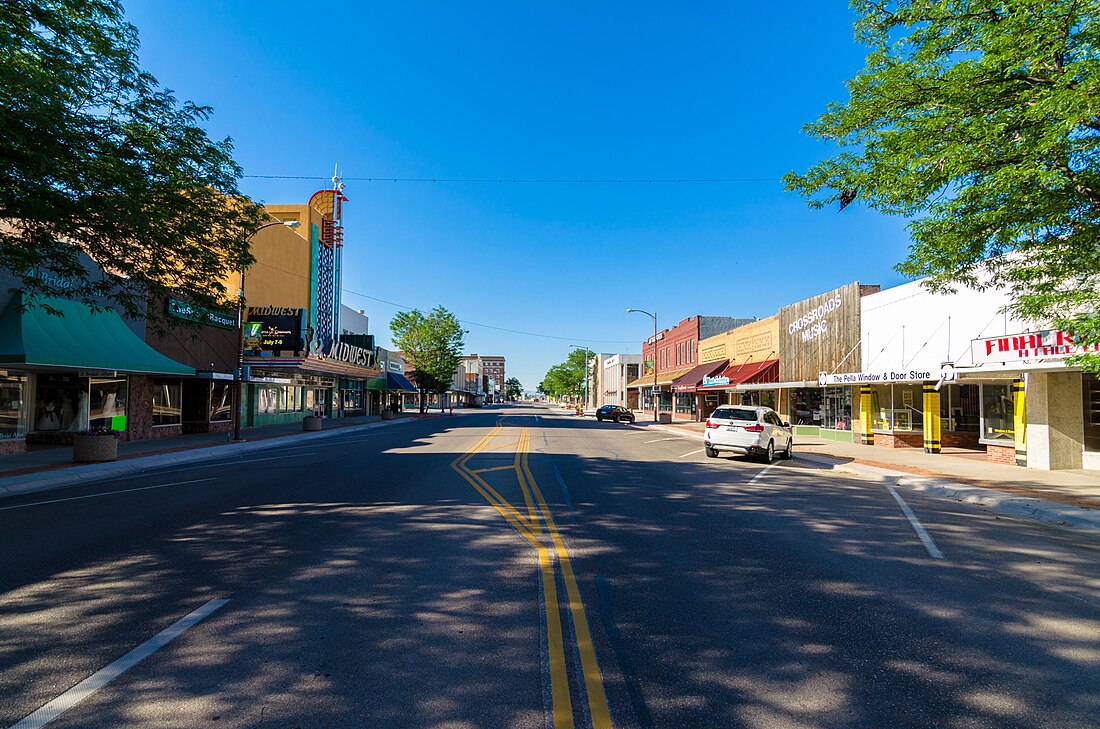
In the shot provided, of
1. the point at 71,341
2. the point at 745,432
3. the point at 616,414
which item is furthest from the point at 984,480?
the point at 616,414

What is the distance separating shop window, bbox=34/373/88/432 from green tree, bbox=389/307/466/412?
3615 centimetres

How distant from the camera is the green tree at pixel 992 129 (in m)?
8.45

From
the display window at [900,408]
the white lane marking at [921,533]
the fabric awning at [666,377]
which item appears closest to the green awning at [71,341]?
the white lane marking at [921,533]

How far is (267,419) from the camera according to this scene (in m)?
34.9

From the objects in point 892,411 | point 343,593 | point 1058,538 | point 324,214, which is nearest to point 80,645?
point 343,593

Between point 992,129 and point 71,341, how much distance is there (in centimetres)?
2312

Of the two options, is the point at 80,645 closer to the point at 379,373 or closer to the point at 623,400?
the point at 379,373

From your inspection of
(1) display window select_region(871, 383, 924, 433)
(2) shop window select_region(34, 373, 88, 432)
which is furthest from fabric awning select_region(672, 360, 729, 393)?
(2) shop window select_region(34, 373, 88, 432)

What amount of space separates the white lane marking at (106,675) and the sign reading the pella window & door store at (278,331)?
30.5 m

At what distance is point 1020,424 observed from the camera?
1655 centimetres

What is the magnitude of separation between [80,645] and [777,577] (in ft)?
19.6

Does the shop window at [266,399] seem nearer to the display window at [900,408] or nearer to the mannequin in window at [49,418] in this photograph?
the mannequin in window at [49,418]

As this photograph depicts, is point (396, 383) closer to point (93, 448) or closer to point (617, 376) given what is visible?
point (617, 376)

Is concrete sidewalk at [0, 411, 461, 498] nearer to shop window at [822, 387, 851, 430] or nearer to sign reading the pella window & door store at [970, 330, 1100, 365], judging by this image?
sign reading the pella window & door store at [970, 330, 1100, 365]
